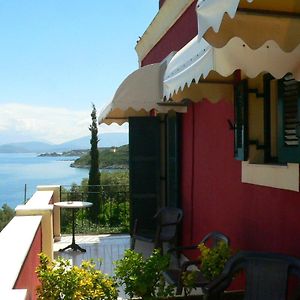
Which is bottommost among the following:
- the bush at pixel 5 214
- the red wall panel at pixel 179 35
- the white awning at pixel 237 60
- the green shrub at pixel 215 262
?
the bush at pixel 5 214

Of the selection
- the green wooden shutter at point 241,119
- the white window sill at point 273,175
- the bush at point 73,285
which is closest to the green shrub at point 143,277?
the bush at point 73,285

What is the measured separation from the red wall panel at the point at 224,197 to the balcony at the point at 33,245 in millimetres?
1844

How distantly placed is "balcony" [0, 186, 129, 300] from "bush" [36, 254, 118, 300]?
0.45 feet

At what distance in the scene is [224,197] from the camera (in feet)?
15.2

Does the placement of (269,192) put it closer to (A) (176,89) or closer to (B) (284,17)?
(A) (176,89)

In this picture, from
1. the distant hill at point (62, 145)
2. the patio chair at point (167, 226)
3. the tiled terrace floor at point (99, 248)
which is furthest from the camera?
the distant hill at point (62, 145)

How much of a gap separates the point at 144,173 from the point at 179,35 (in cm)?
257

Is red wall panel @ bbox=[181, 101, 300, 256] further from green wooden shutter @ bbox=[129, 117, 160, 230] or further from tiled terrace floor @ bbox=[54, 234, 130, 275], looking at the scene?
tiled terrace floor @ bbox=[54, 234, 130, 275]

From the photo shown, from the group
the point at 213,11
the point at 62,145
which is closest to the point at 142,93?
the point at 213,11

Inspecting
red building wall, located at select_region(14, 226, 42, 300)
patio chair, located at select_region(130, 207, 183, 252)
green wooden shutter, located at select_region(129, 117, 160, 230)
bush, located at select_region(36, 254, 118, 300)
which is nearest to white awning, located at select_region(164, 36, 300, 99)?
bush, located at select_region(36, 254, 118, 300)

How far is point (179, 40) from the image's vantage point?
6.32m

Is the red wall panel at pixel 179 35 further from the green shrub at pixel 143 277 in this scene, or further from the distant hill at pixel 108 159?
the distant hill at pixel 108 159

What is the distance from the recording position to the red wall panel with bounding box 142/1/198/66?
5554mm

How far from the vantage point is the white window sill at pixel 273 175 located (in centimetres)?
306
